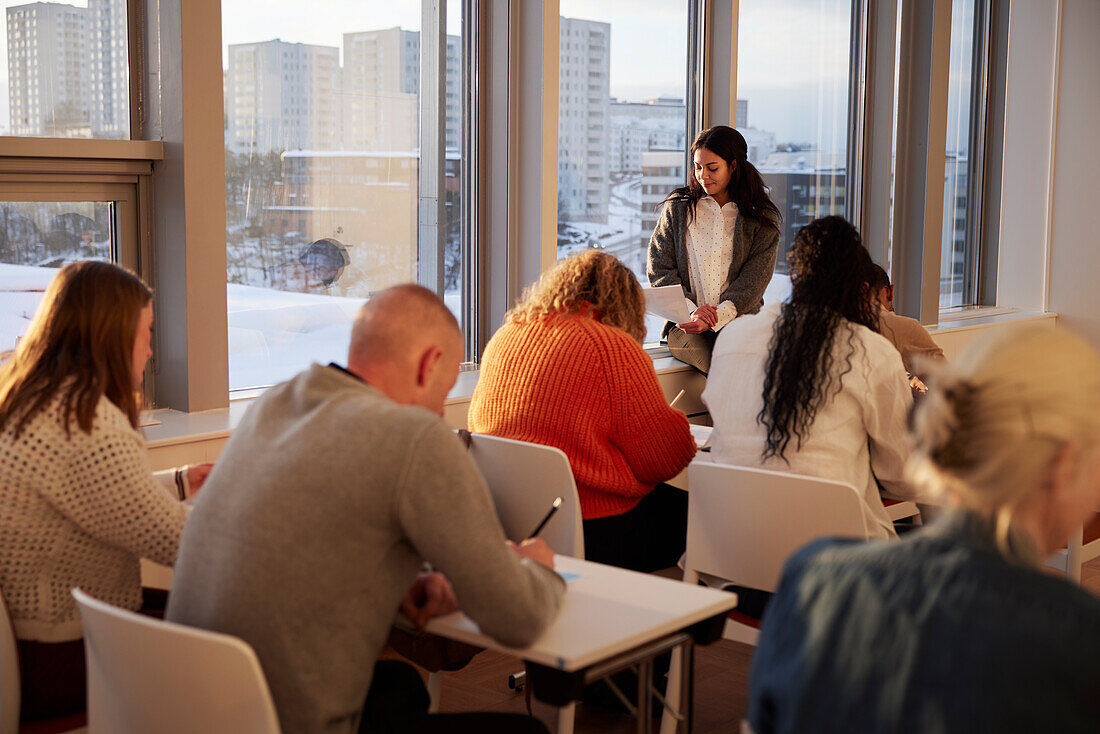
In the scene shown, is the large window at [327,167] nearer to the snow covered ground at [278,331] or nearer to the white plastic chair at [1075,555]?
the snow covered ground at [278,331]

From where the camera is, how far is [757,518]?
2.28 metres

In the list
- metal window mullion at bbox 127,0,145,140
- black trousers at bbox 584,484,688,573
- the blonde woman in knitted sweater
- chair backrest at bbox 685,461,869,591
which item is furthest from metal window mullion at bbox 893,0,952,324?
the blonde woman in knitted sweater

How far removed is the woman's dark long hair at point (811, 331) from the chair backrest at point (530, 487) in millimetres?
476

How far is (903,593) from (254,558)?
2.69 ft

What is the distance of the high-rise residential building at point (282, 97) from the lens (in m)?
3.39

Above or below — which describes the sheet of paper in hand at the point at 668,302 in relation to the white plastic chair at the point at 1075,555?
above

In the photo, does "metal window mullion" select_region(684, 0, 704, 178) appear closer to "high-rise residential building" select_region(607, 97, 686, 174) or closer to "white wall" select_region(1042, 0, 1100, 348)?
"high-rise residential building" select_region(607, 97, 686, 174)

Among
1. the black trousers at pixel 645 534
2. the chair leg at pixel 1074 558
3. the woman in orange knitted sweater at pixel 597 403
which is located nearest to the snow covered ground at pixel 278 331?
the woman in orange knitted sweater at pixel 597 403

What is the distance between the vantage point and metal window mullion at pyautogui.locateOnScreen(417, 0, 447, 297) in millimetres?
3988

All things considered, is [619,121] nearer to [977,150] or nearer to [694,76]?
[694,76]

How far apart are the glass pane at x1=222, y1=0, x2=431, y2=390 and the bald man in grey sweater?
6.76 ft

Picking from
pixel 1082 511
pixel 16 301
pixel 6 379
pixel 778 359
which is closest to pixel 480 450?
pixel 778 359

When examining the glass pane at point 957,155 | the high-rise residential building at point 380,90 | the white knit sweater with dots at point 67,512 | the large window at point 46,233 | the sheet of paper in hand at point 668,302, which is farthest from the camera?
the glass pane at point 957,155

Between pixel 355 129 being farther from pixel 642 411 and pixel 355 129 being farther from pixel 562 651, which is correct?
pixel 562 651
